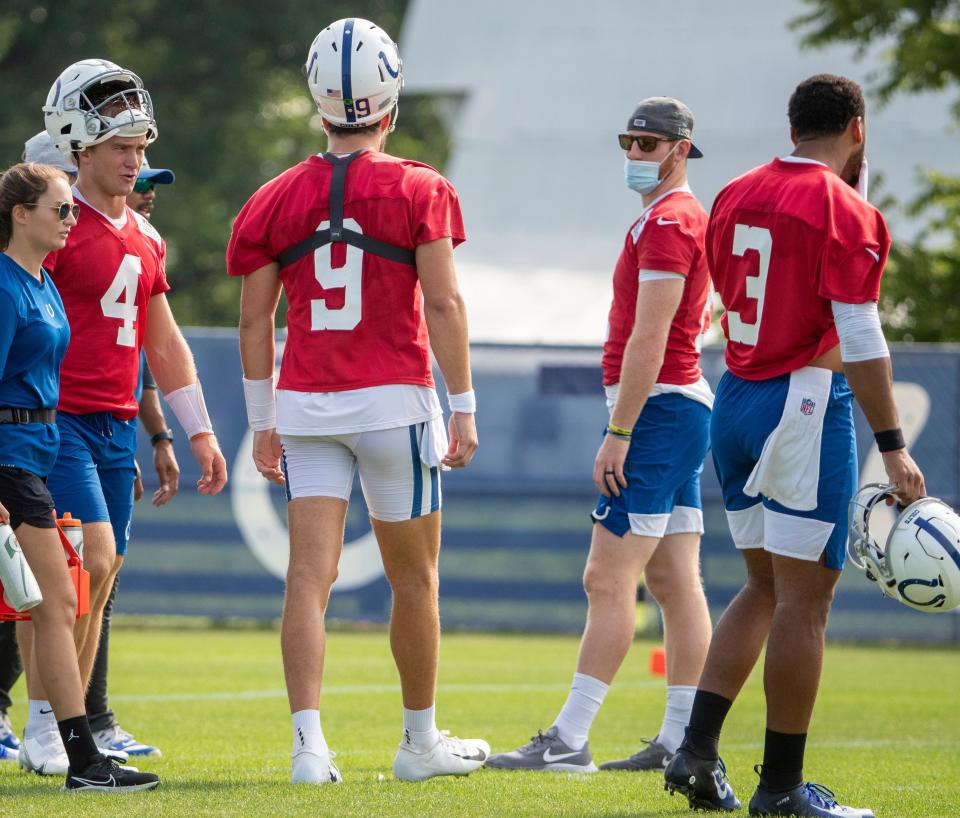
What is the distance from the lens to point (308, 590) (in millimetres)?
5430

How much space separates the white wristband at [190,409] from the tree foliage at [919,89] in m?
12.0

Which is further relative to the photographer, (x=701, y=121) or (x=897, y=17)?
(x=701, y=121)

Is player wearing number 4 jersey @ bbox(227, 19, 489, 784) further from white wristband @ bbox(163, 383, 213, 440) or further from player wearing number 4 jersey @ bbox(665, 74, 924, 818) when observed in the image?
player wearing number 4 jersey @ bbox(665, 74, 924, 818)

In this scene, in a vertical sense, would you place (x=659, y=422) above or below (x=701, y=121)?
below

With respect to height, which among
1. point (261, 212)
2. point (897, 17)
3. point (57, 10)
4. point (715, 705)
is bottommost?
point (715, 705)

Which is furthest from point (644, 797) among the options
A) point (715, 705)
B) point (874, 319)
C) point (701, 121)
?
point (701, 121)

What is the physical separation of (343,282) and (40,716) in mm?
1954

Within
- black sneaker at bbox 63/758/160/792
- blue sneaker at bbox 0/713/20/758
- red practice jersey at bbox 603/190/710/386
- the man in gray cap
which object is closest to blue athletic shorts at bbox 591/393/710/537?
the man in gray cap

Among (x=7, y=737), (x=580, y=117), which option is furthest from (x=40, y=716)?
(x=580, y=117)

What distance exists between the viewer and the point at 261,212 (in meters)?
5.48

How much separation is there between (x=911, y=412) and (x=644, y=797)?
916cm

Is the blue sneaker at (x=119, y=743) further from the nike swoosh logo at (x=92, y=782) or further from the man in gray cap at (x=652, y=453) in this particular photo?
the man in gray cap at (x=652, y=453)

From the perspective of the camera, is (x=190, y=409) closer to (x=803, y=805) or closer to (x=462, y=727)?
(x=462, y=727)

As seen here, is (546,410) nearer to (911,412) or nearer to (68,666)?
(911,412)
